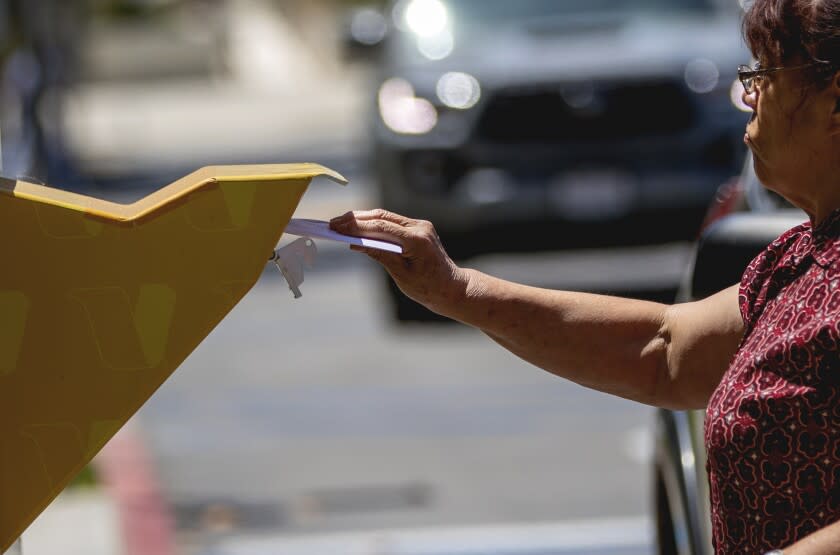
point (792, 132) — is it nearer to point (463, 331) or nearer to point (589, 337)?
point (589, 337)

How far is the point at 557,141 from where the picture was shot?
9039 millimetres

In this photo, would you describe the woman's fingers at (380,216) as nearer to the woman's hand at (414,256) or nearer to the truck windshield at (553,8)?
the woman's hand at (414,256)

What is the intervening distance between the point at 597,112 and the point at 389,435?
2685 mm

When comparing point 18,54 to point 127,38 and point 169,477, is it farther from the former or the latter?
point 127,38

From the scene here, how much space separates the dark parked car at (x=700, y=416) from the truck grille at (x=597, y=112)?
205 inches

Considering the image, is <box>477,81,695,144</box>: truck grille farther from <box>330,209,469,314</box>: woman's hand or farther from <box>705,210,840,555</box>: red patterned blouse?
<box>705,210,840,555</box>: red patterned blouse

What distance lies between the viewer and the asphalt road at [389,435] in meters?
6.00

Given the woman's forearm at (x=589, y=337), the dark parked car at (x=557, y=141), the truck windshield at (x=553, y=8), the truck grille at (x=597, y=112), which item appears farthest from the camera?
the truck windshield at (x=553, y=8)

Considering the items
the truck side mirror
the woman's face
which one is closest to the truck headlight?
the truck side mirror

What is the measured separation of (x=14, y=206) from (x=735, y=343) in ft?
3.76

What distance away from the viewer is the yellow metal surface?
7.21 ft

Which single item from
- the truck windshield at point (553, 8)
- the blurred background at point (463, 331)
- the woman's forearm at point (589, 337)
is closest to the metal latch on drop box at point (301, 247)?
the woman's forearm at point (589, 337)

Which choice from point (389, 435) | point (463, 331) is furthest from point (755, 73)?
point (463, 331)

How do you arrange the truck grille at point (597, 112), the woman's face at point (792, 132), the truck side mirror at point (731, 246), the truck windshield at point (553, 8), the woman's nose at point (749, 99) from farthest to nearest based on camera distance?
the truck windshield at point (553, 8) → the truck grille at point (597, 112) → the truck side mirror at point (731, 246) → the woman's nose at point (749, 99) → the woman's face at point (792, 132)
